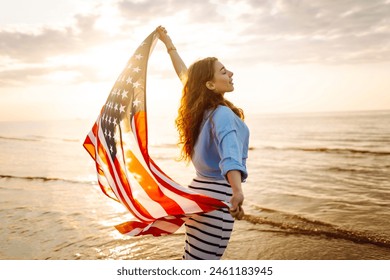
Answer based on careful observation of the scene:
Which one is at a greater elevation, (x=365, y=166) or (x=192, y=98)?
(x=192, y=98)

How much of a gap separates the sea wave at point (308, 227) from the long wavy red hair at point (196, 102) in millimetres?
4424

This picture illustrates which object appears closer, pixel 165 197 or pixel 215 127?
pixel 215 127

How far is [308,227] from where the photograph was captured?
21.5ft

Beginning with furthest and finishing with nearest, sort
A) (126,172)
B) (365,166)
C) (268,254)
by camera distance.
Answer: (365,166), (268,254), (126,172)

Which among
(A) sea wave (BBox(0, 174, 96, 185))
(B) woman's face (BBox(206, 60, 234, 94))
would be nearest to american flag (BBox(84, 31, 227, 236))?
(B) woman's face (BBox(206, 60, 234, 94))

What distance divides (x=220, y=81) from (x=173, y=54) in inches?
43.3

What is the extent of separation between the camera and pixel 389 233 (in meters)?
6.13

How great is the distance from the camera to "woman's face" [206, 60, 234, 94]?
8.08 ft

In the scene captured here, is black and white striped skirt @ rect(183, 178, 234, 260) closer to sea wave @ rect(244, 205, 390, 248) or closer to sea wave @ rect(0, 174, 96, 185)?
sea wave @ rect(244, 205, 390, 248)
